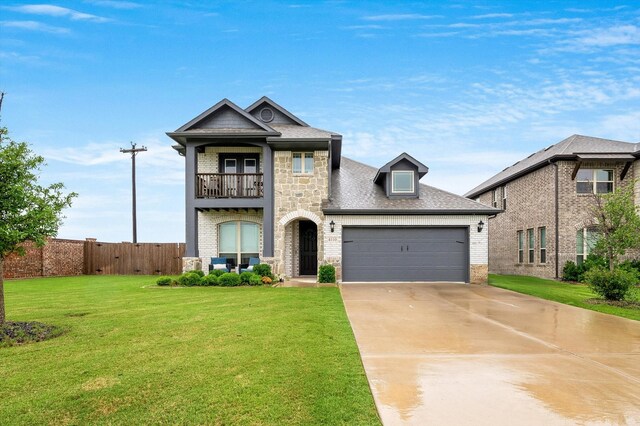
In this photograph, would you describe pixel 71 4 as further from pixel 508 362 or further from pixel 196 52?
pixel 508 362

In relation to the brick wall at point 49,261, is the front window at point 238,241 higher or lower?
higher

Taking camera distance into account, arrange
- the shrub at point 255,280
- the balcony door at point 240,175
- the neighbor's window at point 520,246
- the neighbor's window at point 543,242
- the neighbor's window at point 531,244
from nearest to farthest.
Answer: the shrub at point 255,280, the balcony door at point 240,175, the neighbor's window at point 543,242, the neighbor's window at point 531,244, the neighbor's window at point 520,246

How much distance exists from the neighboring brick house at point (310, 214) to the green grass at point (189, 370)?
7.43 metres

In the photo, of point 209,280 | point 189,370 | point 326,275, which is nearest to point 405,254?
point 326,275

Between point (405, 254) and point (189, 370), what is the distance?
42.0 ft

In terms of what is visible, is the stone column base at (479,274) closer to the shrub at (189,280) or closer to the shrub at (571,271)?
the shrub at (571,271)

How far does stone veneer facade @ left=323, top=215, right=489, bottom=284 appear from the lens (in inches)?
642

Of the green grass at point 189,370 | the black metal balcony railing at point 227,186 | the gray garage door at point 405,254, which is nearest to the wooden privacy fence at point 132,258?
the black metal balcony railing at point 227,186

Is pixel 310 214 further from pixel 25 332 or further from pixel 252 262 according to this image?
pixel 25 332

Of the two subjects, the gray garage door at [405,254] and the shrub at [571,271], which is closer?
the gray garage door at [405,254]

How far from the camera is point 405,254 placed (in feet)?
54.3

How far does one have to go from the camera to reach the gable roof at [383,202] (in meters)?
16.3

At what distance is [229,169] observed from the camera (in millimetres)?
18062

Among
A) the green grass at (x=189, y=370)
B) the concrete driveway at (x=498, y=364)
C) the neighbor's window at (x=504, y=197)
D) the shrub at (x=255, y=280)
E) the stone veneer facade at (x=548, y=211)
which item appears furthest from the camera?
the neighbor's window at (x=504, y=197)
